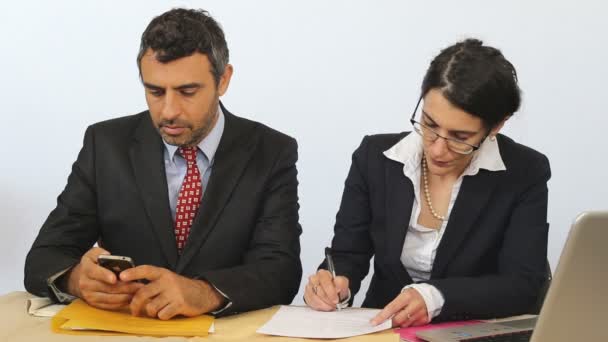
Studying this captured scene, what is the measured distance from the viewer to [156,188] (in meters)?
2.21

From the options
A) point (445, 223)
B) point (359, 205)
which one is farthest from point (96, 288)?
point (445, 223)

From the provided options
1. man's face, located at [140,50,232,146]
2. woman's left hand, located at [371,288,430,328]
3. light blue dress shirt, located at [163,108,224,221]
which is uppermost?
man's face, located at [140,50,232,146]

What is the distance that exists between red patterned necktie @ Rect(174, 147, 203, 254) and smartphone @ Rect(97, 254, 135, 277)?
1.31 feet

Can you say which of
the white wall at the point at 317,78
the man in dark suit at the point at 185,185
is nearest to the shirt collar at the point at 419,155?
the man in dark suit at the point at 185,185

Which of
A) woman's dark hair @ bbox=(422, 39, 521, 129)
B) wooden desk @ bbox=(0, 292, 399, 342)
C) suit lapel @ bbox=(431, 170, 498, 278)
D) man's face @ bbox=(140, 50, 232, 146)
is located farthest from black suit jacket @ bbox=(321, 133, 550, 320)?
man's face @ bbox=(140, 50, 232, 146)

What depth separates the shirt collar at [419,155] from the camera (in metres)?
2.24

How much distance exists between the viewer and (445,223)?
2.26 meters

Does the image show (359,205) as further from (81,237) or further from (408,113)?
(408,113)

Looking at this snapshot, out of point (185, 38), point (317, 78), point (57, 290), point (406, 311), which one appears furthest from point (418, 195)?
point (317, 78)

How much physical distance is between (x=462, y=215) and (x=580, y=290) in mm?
983

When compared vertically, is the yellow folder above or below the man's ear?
below

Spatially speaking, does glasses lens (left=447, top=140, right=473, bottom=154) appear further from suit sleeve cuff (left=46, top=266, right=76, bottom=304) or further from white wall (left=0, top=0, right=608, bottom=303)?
white wall (left=0, top=0, right=608, bottom=303)

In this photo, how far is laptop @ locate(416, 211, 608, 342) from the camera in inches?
47.2

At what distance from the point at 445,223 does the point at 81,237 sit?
3.25 feet
